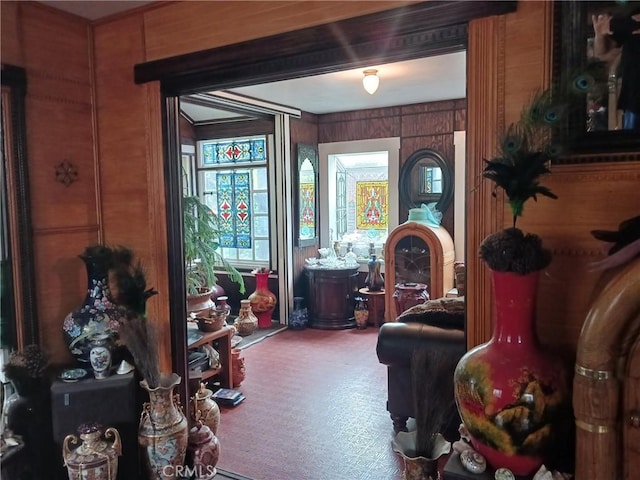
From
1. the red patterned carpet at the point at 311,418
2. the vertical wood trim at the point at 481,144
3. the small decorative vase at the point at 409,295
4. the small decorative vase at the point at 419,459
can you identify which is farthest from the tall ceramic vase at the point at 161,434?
the small decorative vase at the point at 409,295

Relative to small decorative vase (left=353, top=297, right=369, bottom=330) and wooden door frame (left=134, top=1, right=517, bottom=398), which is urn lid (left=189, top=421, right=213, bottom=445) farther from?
small decorative vase (left=353, top=297, right=369, bottom=330)

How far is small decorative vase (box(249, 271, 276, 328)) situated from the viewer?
5.47 metres

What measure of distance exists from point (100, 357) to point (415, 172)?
4028mm

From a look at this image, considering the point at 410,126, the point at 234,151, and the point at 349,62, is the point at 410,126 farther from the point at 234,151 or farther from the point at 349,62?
the point at 349,62

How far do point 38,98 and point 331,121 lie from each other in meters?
3.91

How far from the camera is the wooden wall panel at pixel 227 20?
1.93m

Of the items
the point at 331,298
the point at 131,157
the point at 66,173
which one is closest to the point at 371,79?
the point at 131,157

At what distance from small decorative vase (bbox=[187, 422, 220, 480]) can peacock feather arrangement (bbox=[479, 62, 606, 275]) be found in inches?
68.0

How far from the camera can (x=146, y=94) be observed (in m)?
2.47

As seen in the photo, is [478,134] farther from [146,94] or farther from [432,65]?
[432,65]

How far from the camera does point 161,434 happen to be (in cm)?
223

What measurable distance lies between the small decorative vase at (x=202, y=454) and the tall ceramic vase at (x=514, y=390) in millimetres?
1466

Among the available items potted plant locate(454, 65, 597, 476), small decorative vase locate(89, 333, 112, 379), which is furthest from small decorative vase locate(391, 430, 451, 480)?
small decorative vase locate(89, 333, 112, 379)

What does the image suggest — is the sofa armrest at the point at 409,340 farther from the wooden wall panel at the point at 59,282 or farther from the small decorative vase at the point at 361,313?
the small decorative vase at the point at 361,313
